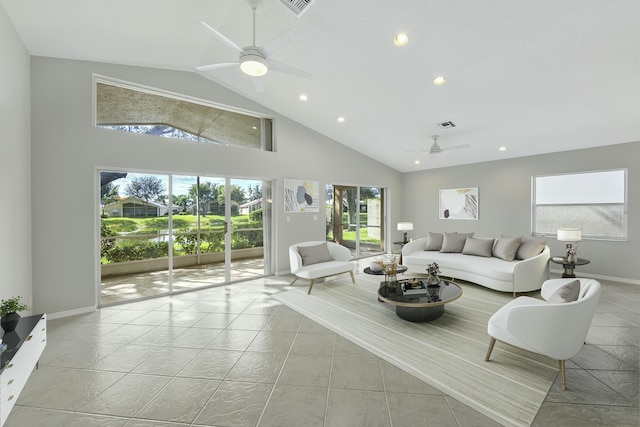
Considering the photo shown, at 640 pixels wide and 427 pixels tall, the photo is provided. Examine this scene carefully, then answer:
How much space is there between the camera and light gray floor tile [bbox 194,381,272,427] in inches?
71.6

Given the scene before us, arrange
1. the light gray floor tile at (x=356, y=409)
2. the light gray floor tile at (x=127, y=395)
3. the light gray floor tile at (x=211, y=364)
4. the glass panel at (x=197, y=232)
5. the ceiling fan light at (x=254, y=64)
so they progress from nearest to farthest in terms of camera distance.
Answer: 1. the light gray floor tile at (x=356, y=409)
2. the light gray floor tile at (x=127, y=395)
3. the light gray floor tile at (x=211, y=364)
4. the ceiling fan light at (x=254, y=64)
5. the glass panel at (x=197, y=232)

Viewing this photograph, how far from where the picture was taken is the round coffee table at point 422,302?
3090 mm

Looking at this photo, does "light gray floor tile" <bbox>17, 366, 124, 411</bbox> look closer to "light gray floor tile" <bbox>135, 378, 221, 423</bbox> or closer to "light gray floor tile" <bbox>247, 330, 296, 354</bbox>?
"light gray floor tile" <bbox>135, 378, 221, 423</bbox>

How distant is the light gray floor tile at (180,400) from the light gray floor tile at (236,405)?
71mm

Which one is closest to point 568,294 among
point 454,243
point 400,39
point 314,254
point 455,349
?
point 455,349

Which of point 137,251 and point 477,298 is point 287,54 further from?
point 477,298

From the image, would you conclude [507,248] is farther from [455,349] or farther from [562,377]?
[562,377]

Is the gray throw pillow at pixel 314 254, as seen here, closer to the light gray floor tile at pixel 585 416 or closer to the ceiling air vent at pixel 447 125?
the ceiling air vent at pixel 447 125

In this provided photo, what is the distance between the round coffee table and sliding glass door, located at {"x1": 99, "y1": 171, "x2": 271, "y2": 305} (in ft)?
10.5

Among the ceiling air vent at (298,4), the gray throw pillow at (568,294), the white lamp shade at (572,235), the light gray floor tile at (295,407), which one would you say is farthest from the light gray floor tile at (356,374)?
the white lamp shade at (572,235)

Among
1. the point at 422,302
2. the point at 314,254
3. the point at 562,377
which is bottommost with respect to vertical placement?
the point at 562,377

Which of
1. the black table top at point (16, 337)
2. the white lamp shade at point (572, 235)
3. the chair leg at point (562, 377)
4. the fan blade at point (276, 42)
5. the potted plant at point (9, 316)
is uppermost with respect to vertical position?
the fan blade at point (276, 42)

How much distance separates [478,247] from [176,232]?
5753 mm

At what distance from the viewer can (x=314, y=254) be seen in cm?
504
